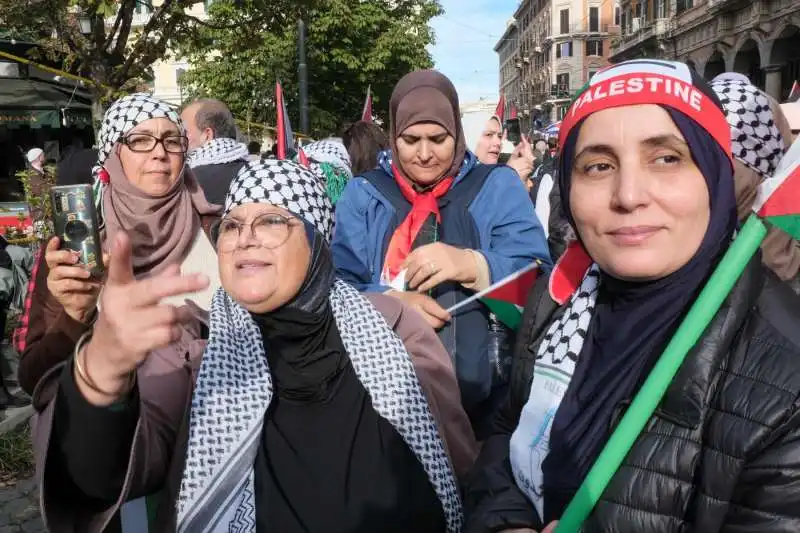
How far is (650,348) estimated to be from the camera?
1444mm

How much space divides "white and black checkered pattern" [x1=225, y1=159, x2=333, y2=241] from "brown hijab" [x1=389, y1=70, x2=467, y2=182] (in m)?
0.68

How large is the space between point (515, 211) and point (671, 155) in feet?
4.16

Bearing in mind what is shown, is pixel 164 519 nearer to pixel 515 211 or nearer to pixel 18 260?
pixel 515 211

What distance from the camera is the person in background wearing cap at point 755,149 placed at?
2127 mm

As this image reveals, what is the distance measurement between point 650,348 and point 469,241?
4.30 ft

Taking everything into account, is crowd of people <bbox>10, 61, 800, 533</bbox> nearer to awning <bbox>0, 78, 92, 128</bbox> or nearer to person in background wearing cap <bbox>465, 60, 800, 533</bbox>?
person in background wearing cap <bbox>465, 60, 800, 533</bbox>

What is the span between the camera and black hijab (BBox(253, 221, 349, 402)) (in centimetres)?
207

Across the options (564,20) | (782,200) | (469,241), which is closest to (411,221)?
(469,241)

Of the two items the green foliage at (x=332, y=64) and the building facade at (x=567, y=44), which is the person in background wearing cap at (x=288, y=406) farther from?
the building facade at (x=567, y=44)

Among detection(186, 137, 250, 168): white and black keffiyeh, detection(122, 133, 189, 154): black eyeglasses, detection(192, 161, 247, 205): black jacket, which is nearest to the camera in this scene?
detection(122, 133, 189, 154): black eyeglasses

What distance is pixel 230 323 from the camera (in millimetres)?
2145

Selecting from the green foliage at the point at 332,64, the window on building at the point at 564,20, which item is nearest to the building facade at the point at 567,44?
the window on building at the point at 564,20

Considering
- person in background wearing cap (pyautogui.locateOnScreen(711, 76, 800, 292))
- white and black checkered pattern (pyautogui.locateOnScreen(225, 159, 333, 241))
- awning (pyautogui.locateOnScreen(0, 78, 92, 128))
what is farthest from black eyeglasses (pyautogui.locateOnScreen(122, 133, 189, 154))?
awning (pyautogui.locateOnScreen(0, 78, 92, 128))

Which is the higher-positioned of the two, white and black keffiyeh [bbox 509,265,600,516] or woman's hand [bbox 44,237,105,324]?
woman's hand [bbox 44,237,105,324]
